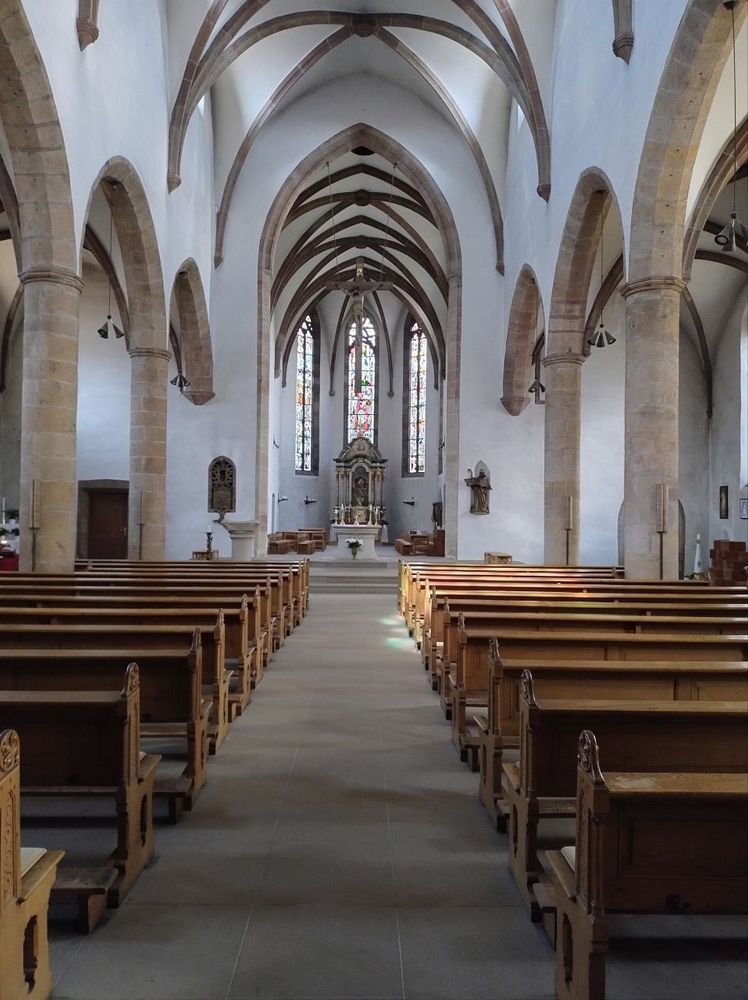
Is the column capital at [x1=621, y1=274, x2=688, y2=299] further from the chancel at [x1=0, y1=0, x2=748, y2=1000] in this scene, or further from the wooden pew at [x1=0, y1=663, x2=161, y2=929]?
the wooden pew at [x1=0, y1=663, x2=161, y2=929]

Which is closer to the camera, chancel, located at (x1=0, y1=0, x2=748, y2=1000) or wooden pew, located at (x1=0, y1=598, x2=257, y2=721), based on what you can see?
chancel, located at (x1=0, y1=0, x2=748, y2=1000)

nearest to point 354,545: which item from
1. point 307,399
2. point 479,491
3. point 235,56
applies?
point 479,491

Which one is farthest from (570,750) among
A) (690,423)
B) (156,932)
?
(690,423)

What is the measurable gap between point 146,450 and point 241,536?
8.17ft

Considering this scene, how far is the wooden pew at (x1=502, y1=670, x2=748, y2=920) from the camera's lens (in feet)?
10.9

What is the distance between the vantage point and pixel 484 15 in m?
16.0

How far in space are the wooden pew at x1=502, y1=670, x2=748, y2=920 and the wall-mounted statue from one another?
1826 cm

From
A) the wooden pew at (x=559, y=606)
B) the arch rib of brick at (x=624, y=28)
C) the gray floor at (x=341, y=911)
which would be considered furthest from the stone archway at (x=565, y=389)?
the gray floor at (x=341, y=911)

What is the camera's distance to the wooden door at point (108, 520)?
25094 millimetres

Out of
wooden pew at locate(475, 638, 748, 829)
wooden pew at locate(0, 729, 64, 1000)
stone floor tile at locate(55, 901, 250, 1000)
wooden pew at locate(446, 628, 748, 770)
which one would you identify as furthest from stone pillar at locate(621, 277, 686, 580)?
wooden pew at locate(0, 729, 64, 1000)

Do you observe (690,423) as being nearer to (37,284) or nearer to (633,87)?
(633,87)

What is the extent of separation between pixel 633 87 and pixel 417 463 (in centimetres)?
2507

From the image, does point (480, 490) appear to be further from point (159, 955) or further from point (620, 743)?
point (159, 955)

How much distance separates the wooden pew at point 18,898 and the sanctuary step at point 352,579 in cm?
1449
